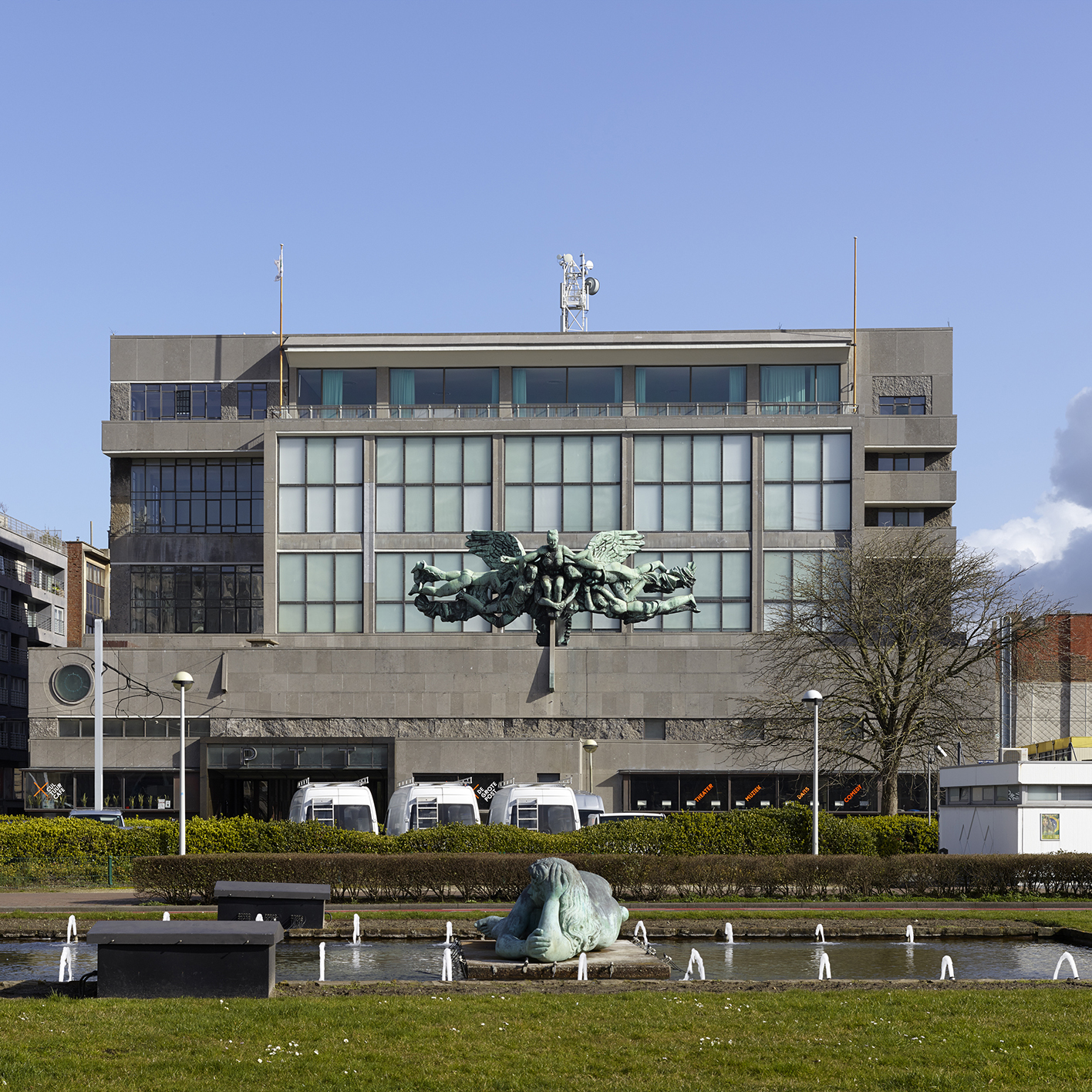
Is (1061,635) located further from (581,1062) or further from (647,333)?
(581,1062)

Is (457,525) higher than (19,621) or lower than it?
higher

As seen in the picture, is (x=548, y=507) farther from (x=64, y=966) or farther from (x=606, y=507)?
(x=64, y=966)

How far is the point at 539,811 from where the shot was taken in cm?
3378

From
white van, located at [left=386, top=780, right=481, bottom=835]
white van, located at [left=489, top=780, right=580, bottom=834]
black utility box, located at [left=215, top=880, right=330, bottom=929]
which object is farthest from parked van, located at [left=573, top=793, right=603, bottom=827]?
black utility box, located at [left=215, top=880, right=330, bottom=929]

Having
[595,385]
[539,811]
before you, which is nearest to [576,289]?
[595,385]

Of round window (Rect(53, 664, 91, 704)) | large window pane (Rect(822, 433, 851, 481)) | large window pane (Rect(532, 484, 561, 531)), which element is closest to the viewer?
round window (Rect(53, 664, 91, 704))

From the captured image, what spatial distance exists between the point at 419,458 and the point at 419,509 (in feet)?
7.90

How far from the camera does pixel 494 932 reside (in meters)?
16.4

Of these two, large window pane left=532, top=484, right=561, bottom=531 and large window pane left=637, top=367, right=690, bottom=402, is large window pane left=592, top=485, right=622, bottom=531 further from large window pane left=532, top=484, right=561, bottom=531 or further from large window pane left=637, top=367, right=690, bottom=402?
large window pane left=637, top=367, right=690, bottom=402

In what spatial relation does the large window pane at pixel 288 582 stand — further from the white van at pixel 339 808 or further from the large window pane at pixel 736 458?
the white van at pixel 339 808

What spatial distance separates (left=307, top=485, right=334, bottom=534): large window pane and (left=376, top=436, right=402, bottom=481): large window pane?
2449 millimetres

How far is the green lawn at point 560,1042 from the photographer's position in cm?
962

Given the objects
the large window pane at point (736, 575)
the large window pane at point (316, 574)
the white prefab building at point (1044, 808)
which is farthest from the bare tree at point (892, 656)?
the large window pane at point (316, 574)

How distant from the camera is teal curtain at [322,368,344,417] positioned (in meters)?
71.0
